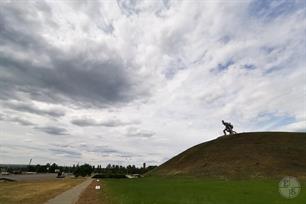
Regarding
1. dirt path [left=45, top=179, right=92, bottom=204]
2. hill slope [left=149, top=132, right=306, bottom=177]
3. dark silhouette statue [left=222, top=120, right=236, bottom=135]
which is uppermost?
dark silhouette statue [left=222, top=120, right=236, bottom=135]

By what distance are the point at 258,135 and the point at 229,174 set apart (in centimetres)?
4329

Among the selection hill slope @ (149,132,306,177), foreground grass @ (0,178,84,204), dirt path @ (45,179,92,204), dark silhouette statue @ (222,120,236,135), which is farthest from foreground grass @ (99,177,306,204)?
dark silhouette statue @ (222,120,236,135)

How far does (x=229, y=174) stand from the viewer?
3718 inches

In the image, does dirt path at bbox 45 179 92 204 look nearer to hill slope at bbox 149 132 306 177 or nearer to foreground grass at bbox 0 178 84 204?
foreground grass at bbox 0 178 84 204

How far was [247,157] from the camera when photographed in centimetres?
10788

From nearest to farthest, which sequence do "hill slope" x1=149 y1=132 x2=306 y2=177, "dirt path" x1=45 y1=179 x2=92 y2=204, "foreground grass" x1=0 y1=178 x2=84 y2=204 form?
"dirt path" x1=45 y1=179 x2=92 y2=204 → "foreground grass" x1=0 y1=178 x2=84 y2=204 → "hill slope" x1=149 y1=132 x2=306 y2=177

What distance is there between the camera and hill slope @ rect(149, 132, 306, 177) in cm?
9579

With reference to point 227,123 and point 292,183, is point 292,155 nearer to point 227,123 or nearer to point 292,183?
point 227,123

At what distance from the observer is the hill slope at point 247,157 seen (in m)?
95.8

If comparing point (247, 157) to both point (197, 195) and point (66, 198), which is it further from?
point (66, 198)

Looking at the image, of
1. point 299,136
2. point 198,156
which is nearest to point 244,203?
point 198,156

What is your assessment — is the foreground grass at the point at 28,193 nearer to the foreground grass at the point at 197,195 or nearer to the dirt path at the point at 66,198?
the dirt path at the point at 66,198

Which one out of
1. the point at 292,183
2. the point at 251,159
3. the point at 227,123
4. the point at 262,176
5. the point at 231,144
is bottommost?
the point at 292,183

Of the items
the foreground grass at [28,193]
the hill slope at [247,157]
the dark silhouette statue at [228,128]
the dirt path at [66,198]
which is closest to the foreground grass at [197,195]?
the dirt path at [66,198]
